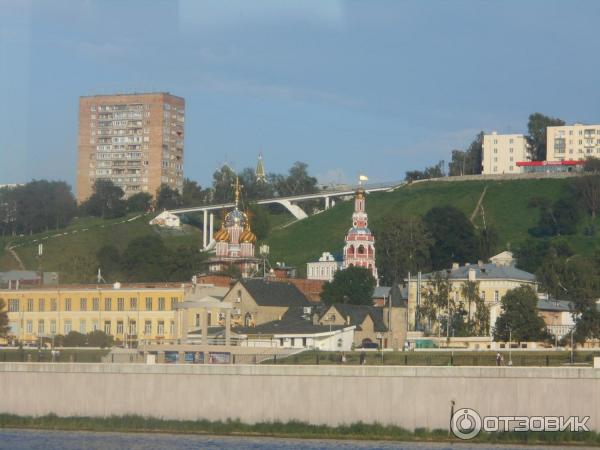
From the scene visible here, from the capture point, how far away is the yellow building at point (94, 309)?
107750 mm

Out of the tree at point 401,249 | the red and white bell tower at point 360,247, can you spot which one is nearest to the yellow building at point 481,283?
the tree at point 401,249

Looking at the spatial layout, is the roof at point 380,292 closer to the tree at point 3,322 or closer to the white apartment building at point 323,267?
the white apartment building at point 323,267

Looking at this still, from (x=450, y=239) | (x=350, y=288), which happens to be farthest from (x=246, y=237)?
(x=350, y=288)

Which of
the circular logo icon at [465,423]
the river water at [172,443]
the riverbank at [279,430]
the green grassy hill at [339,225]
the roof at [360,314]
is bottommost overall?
the river water at [172,443]

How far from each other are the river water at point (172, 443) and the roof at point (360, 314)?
46819mm

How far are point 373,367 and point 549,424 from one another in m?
6.46

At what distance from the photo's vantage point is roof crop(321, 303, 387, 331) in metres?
103

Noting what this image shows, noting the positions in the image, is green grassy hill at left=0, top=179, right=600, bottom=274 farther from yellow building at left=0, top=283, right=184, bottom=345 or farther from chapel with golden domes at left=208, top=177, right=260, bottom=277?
yellow building at left=0, top=283, right=184, bottom=345

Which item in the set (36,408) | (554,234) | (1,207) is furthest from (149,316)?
(1,207)

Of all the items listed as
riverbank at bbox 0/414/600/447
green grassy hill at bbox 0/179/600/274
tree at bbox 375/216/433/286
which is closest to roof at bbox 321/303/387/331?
tree at bbox 375/216/433/286

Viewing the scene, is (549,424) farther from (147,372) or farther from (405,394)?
(147,372)

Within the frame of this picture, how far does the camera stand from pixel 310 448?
51688 millimetres

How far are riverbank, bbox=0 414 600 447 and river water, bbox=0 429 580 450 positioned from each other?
716 millimetres

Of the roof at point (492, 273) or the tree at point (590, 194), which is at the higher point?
the tree at point (590, 194)
